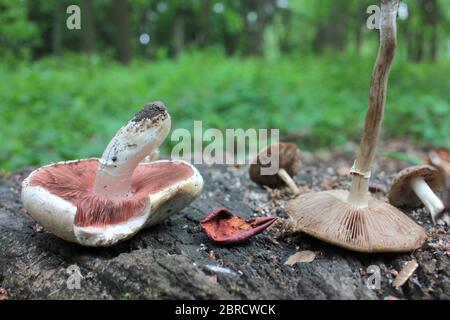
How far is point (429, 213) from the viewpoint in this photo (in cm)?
265

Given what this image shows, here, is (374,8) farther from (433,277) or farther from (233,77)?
(233,77)

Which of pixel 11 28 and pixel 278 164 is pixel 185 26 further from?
pixel 278 164

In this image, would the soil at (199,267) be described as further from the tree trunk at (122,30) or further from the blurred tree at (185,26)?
the tree trunk at (122,30)

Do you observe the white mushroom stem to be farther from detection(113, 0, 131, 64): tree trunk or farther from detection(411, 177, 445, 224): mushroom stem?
detection(113, 0, 131, 64): tree trunk

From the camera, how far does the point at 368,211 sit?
87.1 inches

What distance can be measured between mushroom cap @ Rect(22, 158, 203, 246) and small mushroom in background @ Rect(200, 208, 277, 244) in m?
0.17

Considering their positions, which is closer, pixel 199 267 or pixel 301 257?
pixel 199 267

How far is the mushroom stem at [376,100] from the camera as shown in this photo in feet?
6.75

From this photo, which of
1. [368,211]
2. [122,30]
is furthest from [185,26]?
[368,211]

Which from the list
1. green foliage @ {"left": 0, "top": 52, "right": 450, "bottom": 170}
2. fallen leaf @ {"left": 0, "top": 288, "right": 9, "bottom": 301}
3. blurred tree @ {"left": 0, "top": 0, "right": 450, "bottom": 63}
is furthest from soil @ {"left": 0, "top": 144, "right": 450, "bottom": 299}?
blurred tree @ {"left": 0, "top": 0, "right": 450, "bottom": 63}

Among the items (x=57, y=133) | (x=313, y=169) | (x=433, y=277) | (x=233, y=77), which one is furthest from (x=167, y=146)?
(x=433, y=277)

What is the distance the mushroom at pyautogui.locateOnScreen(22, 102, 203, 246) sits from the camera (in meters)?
1.98

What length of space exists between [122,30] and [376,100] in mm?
12412

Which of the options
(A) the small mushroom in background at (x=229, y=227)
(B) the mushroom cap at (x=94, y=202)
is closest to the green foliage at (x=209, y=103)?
(B) the mushroom cap at (x=94, y=202)
